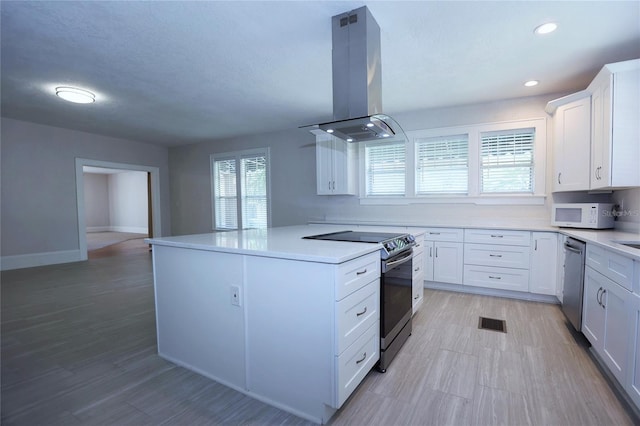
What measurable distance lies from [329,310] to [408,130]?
377 cm

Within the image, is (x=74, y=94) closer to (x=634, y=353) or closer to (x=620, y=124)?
(x=634, y=353)

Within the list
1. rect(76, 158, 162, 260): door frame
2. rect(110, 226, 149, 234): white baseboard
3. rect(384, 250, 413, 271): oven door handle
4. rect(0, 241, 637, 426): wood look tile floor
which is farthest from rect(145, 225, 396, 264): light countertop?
rect(110, 226, 149, 234): white baseboard

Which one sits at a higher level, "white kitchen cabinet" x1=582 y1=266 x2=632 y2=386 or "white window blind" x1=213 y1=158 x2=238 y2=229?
"white window blind" x1=213 y1=158 x2=238 y2=229

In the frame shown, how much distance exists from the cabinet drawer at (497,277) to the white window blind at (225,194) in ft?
15.9

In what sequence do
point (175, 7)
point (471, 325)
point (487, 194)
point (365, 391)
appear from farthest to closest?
point (487, 194) → point (471, 325) → point (175, 7) → point (365, 391)

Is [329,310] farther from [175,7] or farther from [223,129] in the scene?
[223,129]

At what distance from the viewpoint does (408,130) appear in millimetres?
4582

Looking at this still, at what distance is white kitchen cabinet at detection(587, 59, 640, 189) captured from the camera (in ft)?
8.39

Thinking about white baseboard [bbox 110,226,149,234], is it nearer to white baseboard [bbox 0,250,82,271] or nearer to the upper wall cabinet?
white baseboard [bbox 0,250,82,271]

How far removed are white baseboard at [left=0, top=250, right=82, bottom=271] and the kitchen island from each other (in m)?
5.10

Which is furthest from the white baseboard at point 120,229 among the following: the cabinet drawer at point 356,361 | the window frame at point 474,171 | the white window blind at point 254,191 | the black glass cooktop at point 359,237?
the cabinet drawer at point 356,361

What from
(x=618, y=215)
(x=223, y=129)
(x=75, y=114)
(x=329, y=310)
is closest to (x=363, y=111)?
(x=329, y=310)

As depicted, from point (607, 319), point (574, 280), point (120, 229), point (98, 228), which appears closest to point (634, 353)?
point (607, 319)

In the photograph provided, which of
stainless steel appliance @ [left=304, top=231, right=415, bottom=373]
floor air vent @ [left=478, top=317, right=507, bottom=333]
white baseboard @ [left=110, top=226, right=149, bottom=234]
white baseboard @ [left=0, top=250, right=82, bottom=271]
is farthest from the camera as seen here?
white baseboard @ [left=110, top=226, right=149, bottom=234]
